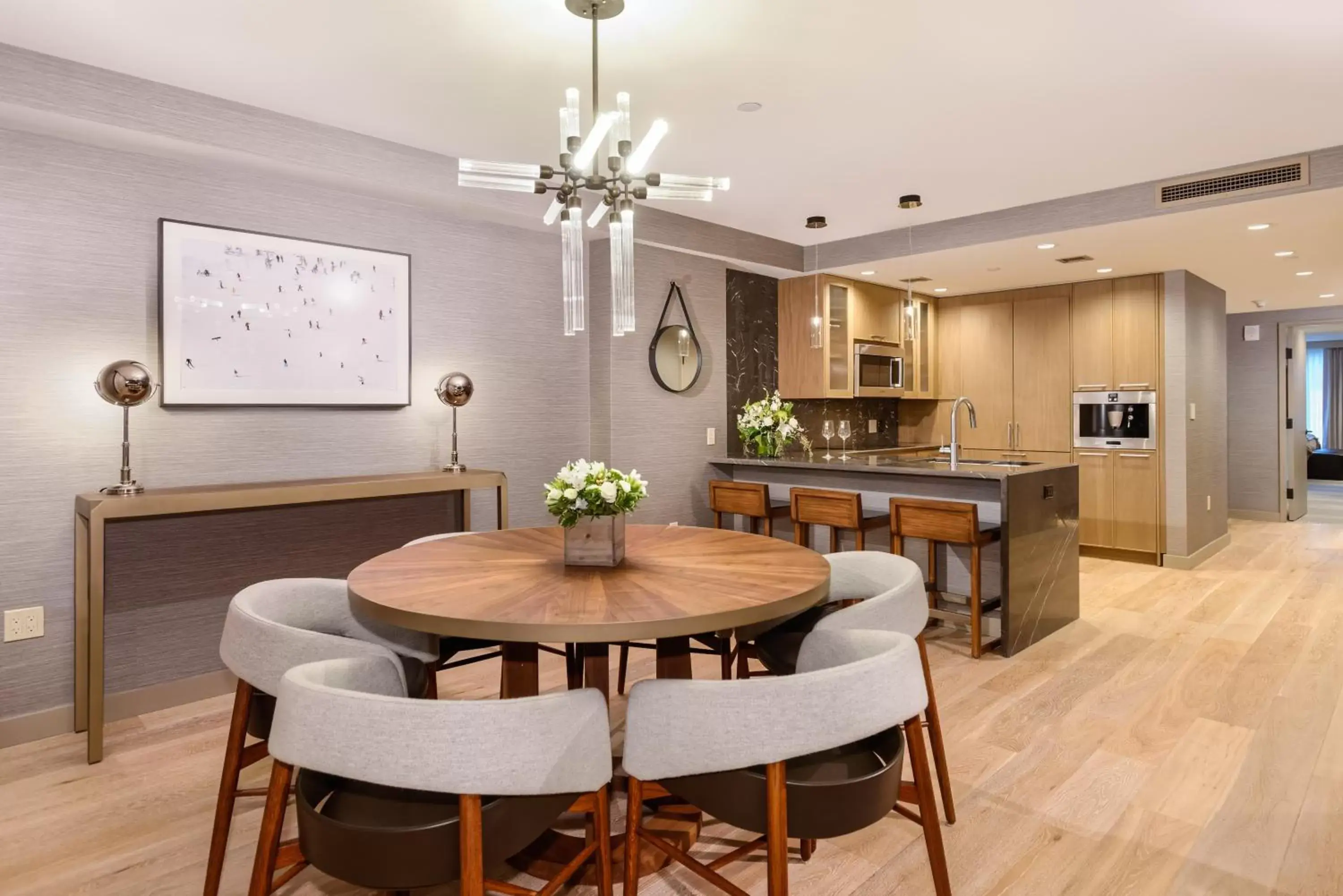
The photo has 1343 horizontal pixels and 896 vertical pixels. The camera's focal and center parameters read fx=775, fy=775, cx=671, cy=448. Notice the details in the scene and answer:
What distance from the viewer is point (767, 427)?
16.7 ft

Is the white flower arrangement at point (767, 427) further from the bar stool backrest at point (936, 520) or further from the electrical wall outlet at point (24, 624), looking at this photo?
the electrical wall outlet at point (24, 624)

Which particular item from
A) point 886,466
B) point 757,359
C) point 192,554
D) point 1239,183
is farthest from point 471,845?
point 757,359

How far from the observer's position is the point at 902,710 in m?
1.49

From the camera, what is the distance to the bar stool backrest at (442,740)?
4.23 ft

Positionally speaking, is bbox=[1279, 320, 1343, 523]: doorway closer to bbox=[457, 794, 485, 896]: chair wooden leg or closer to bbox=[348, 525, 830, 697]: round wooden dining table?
bbox=[348, 525, 830, 697]: round wooden dining table

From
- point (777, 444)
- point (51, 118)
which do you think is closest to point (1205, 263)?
point (777, 444)

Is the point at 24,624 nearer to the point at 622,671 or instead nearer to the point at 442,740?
the point at 622,671

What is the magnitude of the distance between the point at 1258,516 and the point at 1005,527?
6248mm

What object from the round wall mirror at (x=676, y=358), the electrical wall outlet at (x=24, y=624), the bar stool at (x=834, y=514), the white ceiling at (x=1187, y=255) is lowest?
the electrical wall outlet at (x=24, y=624)

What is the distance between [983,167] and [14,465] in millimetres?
4254

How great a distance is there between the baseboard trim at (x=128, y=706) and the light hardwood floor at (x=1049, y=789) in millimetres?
56

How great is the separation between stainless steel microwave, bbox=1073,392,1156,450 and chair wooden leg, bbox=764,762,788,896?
555cm

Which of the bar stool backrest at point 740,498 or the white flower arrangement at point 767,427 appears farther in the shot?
the white flower arrangement at point 767,427

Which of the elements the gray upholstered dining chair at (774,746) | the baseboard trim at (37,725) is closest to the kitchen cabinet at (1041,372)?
the gray upholstered dining chair at (774,746)
